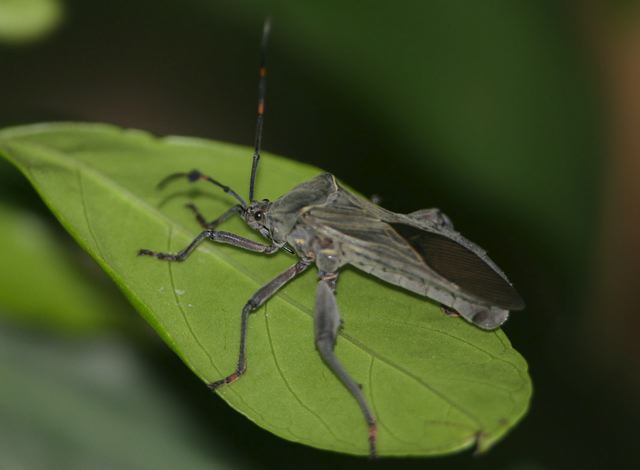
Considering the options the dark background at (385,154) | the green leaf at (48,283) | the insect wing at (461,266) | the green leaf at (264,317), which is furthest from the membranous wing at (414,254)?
the green leaf at (48,283)

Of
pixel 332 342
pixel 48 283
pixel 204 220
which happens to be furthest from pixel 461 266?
pixel 48 283

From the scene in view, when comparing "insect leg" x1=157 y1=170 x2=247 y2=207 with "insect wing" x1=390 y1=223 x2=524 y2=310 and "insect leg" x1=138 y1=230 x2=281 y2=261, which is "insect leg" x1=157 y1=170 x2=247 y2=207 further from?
"insect wing" x1=390 y1=223 x2=524 y2=310

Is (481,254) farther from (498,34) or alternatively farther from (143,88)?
(143,88)

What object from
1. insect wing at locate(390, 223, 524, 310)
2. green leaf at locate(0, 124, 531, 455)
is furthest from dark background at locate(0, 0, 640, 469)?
insect wing at locate(390, 223, 524, 310)

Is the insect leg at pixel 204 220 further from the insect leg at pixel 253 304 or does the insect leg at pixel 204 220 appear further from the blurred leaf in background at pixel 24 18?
the blurred leaf in background at pixel 24 18

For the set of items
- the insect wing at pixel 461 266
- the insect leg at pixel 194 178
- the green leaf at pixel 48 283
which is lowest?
the green leaf at pixel 48 283

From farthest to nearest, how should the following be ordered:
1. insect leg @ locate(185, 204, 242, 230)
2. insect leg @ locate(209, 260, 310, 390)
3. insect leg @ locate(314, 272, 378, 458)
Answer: insect leg @ locate(185, 204, 242, 230) < insect leg @ locate(209, 260, 310, 390) < insect leg @ locate(314, 272, 378, 458)

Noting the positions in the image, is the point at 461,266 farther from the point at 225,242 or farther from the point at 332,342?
the point at 225,242
